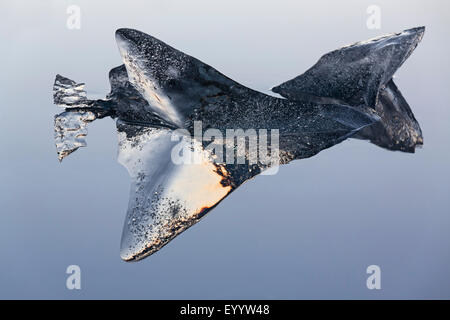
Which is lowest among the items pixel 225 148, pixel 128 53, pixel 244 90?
pixel 225 148

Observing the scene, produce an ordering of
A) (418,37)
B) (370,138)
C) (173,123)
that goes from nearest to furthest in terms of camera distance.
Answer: (173,123), (418,37), (370,138)

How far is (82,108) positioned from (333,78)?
780 millimetres

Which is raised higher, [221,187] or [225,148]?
[225,148]

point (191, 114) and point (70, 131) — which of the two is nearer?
point (191, 114)

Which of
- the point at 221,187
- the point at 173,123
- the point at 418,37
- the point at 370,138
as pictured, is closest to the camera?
the point at 221,187

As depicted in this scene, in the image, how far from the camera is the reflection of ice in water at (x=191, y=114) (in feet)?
4.82

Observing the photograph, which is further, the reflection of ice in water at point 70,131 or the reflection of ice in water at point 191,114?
the reflection of ice in water at point 70,131

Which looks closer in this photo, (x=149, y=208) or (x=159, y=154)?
(x=149, y=208)

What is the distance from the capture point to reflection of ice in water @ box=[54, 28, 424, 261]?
147 cm

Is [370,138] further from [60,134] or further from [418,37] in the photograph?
[60,134]

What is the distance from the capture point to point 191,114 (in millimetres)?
1551

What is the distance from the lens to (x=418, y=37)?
1.72m

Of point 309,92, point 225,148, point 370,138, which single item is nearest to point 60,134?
point 225,148

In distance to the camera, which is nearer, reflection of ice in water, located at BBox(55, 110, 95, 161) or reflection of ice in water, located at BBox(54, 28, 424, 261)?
reflection of ice in water, located at BBox(54, 28, 424, 261)
